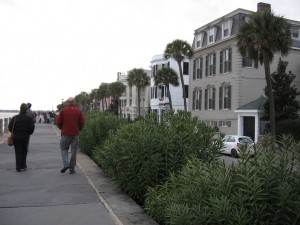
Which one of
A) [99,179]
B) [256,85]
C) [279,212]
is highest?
[256,85]

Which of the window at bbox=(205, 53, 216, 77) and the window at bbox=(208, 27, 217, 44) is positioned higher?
the window at bbox=(208, 27, 217, 44)

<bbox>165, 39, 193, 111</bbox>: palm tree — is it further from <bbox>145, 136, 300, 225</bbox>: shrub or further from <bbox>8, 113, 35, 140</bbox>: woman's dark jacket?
<bbox>145, 136, 300, 225</bbox>: shrub

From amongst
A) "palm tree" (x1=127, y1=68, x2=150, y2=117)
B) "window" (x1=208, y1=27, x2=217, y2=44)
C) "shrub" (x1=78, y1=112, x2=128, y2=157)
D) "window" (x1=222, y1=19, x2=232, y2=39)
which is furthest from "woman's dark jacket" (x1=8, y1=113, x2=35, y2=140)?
"palm tree" (x1=127, y1=68, x2=150, y2=117)

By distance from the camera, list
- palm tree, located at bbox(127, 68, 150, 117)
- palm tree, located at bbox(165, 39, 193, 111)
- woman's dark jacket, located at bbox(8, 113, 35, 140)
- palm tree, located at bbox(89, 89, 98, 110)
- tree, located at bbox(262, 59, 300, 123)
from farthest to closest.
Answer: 1. palm tree, located at bbox(89, 89, 98, 110)
2. palm tree, located at bbox(127, 68, 150, 117)
3. palm tree, located at bbox(165, 39, 193, 111)
4. tree, located at bbox(262, 59, 300, 123)
5. woman's dark jacket, located at bbox(8, 113, 35, 140)

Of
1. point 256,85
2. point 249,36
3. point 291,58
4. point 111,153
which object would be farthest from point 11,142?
point 291,58

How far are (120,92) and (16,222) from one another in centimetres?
7707

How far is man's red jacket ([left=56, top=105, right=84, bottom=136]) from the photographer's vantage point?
9.71m

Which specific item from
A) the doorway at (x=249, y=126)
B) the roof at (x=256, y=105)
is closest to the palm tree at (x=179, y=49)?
the roof at (x=256, y=105)

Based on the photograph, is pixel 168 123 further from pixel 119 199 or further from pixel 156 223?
pixel 156 223

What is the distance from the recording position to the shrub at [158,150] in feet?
21.6

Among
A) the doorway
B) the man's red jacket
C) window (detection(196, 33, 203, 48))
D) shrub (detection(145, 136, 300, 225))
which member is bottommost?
the doorway

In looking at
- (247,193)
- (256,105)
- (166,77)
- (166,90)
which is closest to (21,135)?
(247,193)

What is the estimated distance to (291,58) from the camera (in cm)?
3919

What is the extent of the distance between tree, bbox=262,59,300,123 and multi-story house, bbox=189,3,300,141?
2.18 metres
